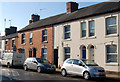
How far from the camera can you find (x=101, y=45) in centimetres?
1747

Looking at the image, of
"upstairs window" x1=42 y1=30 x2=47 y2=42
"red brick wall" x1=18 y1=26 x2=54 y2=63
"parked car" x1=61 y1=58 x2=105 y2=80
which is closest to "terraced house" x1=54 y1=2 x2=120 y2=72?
"red brick wall" x1=18 y1=26 x2=54 y2=63

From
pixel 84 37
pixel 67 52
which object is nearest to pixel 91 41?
pixel 84 37

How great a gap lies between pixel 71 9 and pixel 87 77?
45.1ft

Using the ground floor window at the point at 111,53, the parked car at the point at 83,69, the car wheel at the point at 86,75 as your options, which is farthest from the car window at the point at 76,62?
the ground floor window at the point at 111,53

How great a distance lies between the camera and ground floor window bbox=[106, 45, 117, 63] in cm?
1636

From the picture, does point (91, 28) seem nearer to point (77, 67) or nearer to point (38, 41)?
point (77, 67)

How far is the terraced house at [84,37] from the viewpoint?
16.6m

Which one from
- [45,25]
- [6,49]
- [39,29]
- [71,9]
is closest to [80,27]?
[71,9]

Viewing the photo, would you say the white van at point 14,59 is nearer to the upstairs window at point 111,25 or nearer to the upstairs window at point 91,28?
the upstairs window at point 91,28

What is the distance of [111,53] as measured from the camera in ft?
54.5

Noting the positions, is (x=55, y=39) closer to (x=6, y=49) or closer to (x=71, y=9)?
(x=71, y=9)

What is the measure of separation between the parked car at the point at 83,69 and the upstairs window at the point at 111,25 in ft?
15.5

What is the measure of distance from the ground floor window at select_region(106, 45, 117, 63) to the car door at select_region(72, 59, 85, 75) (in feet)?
14.2

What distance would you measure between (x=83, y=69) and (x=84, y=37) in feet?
22.0
